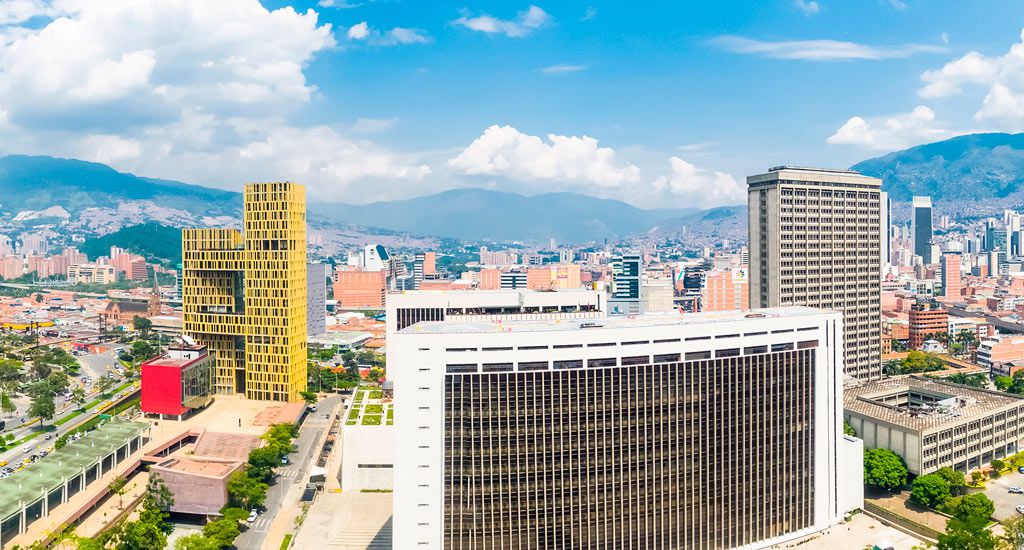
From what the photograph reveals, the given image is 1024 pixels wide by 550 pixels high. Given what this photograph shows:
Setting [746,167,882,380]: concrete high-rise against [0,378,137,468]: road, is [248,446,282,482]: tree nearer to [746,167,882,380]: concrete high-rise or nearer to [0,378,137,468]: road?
[0,378,137,468]: road

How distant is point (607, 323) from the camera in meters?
31.0

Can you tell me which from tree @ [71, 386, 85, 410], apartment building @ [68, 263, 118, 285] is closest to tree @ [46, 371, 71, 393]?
tree @ [71, 386, 85, 410]

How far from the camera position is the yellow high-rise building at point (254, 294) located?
61.2 meters

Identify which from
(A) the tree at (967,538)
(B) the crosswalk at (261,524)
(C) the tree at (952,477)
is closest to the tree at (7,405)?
(B) the crosswalk at (261,524)

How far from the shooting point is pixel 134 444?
154 feet

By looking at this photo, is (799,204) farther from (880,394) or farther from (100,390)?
(100,390)

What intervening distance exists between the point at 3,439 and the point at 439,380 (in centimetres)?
4168

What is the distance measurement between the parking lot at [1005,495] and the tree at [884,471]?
15.8 feet

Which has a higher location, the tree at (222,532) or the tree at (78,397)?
the tree at (78,397)

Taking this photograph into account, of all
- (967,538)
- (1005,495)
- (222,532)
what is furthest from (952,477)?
(222,532)

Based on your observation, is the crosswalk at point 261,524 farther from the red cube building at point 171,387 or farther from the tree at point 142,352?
the tree at point 142,352

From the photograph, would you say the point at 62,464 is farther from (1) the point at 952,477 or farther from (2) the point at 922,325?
(2) the point at 922,325

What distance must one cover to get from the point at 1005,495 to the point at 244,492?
44209mm

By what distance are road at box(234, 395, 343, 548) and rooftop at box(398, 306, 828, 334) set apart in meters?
16.3
